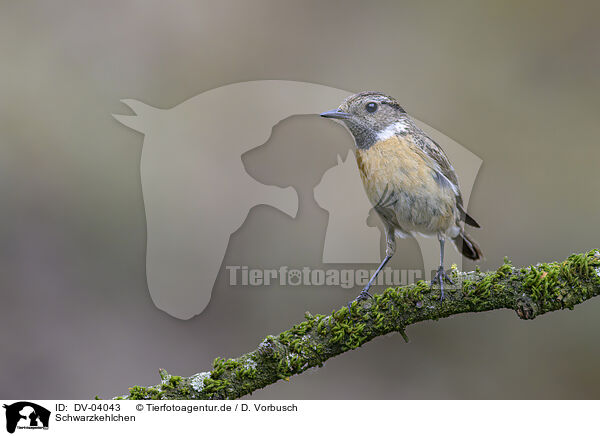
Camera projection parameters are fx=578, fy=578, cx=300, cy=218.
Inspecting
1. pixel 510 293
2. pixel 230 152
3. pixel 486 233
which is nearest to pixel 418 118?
pixel 486 233

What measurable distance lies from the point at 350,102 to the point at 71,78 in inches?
180

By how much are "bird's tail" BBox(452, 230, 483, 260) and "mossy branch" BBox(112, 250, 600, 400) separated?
1.00m

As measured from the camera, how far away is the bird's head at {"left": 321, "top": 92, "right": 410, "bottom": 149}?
13.0 feet

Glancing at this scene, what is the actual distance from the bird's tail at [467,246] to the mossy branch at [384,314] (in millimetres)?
1005

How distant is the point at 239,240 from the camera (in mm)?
6672

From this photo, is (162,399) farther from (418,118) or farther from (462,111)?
(462,111)

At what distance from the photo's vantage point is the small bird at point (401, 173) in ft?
12.4
